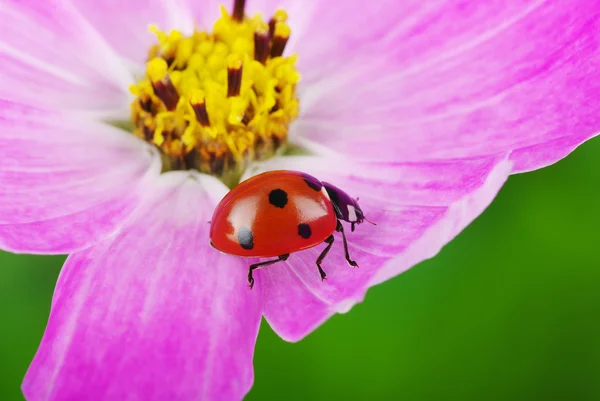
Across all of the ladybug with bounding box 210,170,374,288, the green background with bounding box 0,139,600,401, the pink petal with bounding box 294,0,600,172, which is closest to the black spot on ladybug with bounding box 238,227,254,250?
the ladybug with bounding box 210,170,374,288

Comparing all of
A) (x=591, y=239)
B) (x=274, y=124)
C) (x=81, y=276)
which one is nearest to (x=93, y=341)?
(x=81, y=276)

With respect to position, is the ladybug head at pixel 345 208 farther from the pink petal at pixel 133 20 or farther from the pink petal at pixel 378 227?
the pink petal at pixel 133 20

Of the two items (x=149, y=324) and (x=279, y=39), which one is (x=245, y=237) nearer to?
(x=149, y=324)

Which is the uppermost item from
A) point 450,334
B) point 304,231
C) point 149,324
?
point 304,231

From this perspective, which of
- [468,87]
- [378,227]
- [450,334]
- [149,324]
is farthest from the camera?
[450,334]

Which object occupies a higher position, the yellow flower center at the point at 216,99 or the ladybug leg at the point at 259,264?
the yellow flower center at the point at 216,99

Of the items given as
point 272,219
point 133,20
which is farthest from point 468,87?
point 133,20

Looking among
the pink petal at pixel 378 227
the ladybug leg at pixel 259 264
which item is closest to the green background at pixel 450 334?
the pink petal at pixel 378 227
